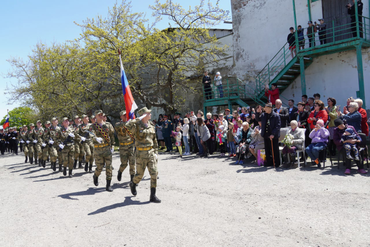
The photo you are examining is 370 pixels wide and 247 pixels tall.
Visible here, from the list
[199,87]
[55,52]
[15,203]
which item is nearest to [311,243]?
[15,203]

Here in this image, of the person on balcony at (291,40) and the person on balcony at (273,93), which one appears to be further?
the person on balcony at (291,40)

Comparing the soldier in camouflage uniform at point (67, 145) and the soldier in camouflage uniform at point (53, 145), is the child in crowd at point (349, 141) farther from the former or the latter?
the soldier in camouflage uniform at point (53, 145)

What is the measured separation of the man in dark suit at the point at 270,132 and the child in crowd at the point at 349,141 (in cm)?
190

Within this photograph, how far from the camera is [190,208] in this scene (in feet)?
19.3

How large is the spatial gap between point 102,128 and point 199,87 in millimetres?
14242

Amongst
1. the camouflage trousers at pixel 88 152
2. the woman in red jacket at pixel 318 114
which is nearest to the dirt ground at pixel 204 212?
the woman in red jacket at pixel 318 114

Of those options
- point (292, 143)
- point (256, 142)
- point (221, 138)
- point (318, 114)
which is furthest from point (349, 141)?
point (221, 138)

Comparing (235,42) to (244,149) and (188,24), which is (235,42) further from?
(244,149)

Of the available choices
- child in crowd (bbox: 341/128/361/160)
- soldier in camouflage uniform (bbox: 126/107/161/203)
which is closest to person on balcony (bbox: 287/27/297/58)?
child in crowd (bbox: 341/128/361/160)

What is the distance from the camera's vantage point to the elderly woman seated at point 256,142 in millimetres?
9914

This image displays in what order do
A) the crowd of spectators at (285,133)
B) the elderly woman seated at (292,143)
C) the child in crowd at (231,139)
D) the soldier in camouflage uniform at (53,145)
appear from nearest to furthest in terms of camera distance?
the crowd of spectators at (285,133), the elderly woman seated at (292,143), the child in crowd at (231,139), the soldier in camouflage uniform at (53,145)

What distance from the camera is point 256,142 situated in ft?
33.2

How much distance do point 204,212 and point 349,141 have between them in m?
4.78

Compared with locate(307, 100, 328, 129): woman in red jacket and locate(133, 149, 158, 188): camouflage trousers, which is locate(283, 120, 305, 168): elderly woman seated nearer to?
locate(307, 100, 328, 129): woman in red jacket
